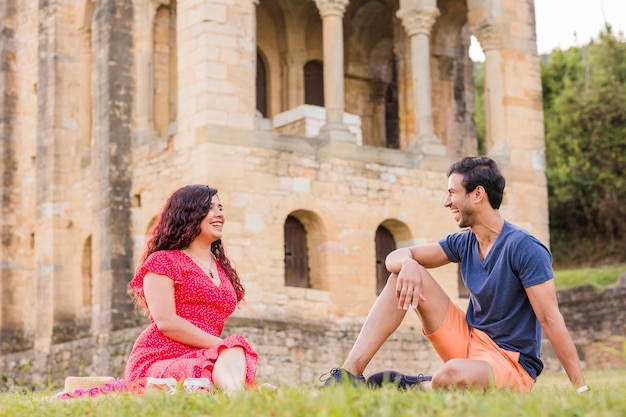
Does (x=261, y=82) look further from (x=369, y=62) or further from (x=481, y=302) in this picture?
(x=481, y=302)

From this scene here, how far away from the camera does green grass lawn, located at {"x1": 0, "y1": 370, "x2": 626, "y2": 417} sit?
5.65 m

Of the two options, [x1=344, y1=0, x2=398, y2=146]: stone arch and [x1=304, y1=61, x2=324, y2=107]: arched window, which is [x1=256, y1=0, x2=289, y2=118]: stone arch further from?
[x1=344, y1=0, x2=398, y2=146]: stone arch

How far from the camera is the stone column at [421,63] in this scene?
2255cm

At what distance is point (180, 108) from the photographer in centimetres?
2042

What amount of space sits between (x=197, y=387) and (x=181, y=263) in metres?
0.91

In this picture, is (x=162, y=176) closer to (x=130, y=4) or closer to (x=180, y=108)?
(x=180, y=108)

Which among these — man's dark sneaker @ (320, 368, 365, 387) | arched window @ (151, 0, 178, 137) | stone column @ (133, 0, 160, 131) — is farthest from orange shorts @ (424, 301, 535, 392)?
arched window @ (151, 0, 178, 137)

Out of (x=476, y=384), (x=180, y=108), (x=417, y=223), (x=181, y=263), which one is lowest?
(x=476, y=384)

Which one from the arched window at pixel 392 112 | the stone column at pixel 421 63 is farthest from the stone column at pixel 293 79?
the stone column at pixel 421 63

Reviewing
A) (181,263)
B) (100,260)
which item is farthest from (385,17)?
(181,263)

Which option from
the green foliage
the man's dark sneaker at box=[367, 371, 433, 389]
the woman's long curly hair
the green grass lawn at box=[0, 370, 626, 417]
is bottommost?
the green grass lawn at box=[0, 370, 626, 417]

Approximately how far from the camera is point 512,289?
7836mm

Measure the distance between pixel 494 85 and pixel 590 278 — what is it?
850cm

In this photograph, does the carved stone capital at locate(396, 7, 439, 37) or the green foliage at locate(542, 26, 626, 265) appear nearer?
the carved stone capital at locate(396, 7, 439, 37)
